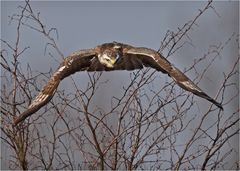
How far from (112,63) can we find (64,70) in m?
0.41

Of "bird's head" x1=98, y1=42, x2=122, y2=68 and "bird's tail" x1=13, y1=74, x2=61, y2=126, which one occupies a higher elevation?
"bird's head" x1=98, y1=42, x2=122, y2=68

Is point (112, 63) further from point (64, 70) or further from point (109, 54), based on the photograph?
point (64, 70)

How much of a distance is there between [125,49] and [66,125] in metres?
1.41

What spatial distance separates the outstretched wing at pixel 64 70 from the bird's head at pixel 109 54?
4.3 inches

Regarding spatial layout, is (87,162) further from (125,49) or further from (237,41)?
(237,41)

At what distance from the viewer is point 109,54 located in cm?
511

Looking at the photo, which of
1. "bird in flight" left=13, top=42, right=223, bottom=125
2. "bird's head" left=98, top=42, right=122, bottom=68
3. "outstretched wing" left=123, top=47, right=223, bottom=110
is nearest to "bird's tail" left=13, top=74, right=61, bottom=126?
"bird in flight" left=13, top=42, right=223, bottom=125

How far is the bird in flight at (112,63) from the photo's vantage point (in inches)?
203

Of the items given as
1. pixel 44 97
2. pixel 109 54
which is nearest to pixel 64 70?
pixel 44 97

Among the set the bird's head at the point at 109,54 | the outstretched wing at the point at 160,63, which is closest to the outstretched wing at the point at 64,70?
the bird's head at the point at 109,54

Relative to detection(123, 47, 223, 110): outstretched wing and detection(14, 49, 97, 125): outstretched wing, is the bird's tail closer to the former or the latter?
detection(14, 49, 97, 125): outstretched wing

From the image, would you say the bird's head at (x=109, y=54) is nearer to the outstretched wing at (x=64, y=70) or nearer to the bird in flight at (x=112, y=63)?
the bird in flight at (x=112, y=63)

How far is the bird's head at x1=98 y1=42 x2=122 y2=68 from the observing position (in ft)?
16.7

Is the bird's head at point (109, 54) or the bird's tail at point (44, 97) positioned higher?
the bird's head at point (109, 54)
